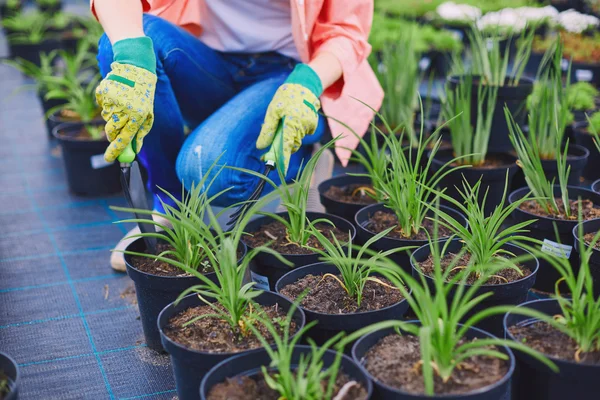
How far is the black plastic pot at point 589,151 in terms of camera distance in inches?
97.3

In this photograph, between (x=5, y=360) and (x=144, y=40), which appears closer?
(x=5, y=360)

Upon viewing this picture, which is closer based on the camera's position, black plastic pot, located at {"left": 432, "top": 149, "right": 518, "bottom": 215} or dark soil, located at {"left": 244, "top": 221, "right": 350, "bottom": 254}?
dark soil, located at {"left": 244, "top": 221, "right": 350, "bottom": 254}

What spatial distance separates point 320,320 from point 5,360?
568 millimetres

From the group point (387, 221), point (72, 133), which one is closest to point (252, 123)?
point (387, 221)

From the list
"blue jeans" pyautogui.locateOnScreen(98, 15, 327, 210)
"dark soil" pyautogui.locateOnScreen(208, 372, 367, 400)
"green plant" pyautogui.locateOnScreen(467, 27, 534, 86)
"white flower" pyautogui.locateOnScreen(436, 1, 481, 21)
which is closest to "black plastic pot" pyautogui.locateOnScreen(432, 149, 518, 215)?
"green plant" pyautogui.locateOnScreen(467, 27, 534, 86)

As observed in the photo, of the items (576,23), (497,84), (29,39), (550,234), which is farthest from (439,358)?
(29,39)

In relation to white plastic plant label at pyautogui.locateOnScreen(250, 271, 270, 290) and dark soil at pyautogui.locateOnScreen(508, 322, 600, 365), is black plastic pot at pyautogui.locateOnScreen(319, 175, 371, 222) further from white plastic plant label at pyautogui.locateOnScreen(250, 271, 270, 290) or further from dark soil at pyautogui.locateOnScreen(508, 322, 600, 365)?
dark soil at pyautogui.locateOnScreen(508, 322, 600, 365)

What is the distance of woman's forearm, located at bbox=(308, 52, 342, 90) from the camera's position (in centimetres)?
172

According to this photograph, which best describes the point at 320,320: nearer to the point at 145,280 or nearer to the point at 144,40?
the point at 145,280

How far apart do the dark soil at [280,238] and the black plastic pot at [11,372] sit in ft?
2.03

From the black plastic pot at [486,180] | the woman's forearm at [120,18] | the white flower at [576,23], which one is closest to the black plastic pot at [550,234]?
the black plastic pot at [486,180]

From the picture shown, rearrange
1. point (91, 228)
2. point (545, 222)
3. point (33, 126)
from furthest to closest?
1. point (33, 126)
2. point (91, 228)
3. point (545, 222)

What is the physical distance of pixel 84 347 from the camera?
158 cm

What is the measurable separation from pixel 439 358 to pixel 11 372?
0.71m
